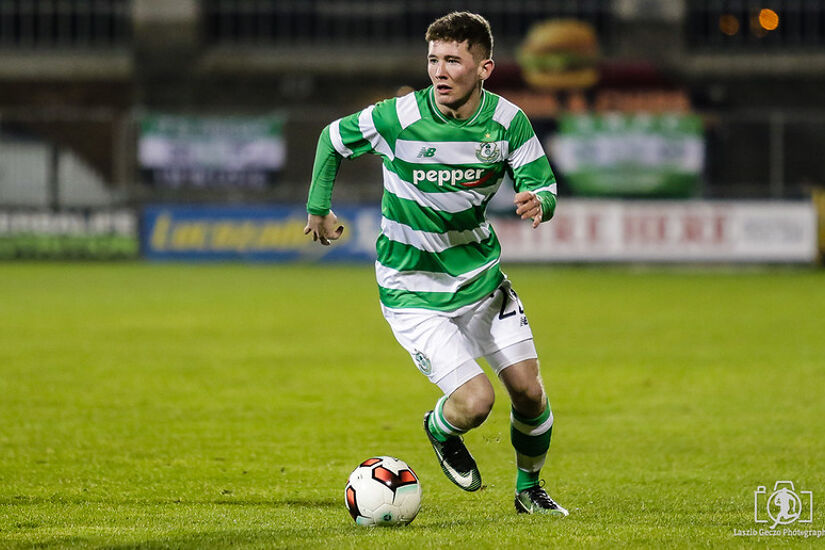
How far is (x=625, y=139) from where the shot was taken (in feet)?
92.9

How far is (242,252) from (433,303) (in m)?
21.7

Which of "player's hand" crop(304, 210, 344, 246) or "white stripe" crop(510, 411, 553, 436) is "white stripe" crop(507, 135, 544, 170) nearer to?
"player's hand" crop(304, 210, 344, 246)

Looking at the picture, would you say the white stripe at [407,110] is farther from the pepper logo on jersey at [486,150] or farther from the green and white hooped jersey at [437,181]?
the pepper logo on jersey at [486,150]

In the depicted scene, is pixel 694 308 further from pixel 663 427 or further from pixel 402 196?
pixel 402 196

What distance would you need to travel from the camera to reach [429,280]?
635cm

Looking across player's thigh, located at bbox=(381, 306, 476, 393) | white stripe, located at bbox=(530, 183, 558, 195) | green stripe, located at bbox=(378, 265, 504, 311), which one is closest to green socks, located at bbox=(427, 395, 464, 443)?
player's thigh, located at bbox=(381, 306, 476, 393)

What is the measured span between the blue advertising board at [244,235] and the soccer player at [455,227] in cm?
2069

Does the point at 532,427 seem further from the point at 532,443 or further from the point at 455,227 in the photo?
the point at 455,227

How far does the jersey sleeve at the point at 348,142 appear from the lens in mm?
6301

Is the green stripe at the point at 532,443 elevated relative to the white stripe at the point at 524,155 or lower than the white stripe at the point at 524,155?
lower

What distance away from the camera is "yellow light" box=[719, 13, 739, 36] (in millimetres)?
36156

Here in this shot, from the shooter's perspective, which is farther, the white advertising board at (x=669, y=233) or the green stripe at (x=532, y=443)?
the white advertising board at (x=669, y=233)

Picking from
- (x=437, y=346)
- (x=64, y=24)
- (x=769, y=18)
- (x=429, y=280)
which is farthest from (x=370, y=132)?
(x=64, y=24)

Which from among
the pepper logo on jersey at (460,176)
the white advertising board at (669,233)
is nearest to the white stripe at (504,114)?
the pepper logo on jersey at (460,176)
